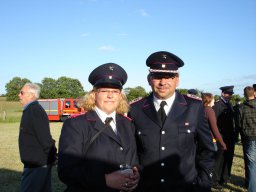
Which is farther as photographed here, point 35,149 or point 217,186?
point 217,186

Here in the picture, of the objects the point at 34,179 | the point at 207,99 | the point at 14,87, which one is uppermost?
the point at 14,87

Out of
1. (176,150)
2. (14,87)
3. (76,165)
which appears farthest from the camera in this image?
(14,87)

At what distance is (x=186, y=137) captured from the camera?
2.86m

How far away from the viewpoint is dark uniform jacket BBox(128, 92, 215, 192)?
111 inches

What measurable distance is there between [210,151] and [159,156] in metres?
0.48

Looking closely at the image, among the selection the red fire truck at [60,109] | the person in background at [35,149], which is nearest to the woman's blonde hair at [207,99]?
the person in background at [35,149]

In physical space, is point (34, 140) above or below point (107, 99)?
below

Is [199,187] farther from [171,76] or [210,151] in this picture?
A: [171,76]

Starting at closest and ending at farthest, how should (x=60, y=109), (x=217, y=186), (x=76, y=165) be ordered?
(x=76, y=165) → (x=217, y=186) → (x=60, y=109)

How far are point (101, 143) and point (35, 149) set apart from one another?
7.54 ft

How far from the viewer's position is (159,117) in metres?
2.94

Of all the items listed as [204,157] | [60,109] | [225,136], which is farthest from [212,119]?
[60,109]

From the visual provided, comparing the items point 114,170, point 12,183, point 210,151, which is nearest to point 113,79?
point 114,170

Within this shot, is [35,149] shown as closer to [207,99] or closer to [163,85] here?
[163,85]
